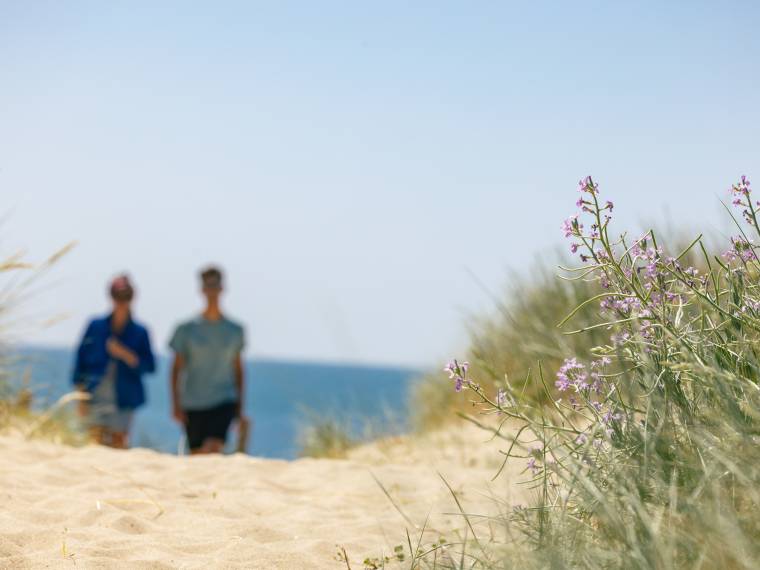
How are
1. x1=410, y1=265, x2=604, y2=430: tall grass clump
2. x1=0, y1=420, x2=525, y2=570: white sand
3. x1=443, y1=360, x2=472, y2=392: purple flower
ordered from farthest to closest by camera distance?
1. x1=410, y1=265, x2=604, y2=430: tall grass clump
2. x1=0, y1=420, x2=525, y2=570: white sand
3. x1=443, y1=360, x2=472, y2=392: purple flower

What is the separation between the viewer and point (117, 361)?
24.9 feet

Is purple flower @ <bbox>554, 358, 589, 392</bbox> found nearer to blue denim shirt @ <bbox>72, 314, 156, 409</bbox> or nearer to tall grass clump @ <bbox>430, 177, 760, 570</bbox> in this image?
tall grass clump @ <bbox>430, 177, 760, 570</bbox>

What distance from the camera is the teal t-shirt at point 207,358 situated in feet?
24.2

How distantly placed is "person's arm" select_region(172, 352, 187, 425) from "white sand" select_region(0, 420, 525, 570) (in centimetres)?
152

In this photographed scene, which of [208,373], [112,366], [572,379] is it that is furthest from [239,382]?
Answer: [572,379]

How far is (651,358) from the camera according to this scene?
2.77 metres

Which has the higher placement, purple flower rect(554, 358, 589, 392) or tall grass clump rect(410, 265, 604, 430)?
tall grass clump rect(410, 265, 604, 430)

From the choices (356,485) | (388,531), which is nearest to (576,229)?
(388,531)

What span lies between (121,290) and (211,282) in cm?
75

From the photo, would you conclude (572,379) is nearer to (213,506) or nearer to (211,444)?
(213,506)

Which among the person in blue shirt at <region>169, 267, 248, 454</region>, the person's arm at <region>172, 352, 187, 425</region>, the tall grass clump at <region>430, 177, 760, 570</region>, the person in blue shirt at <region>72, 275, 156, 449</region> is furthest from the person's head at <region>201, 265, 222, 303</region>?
the tall grass clump at <region>430, 177, 760, 570</region>

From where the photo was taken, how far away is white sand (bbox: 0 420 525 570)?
3510mm

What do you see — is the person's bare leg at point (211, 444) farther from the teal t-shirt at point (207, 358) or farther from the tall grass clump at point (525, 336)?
the tall grass clump at point (525, 336)

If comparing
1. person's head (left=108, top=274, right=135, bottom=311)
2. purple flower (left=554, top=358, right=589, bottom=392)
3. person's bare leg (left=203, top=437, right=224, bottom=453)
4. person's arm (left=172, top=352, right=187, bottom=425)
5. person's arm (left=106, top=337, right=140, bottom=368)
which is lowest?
purple flower (left=554, top=358, right=589, bottom=392)
